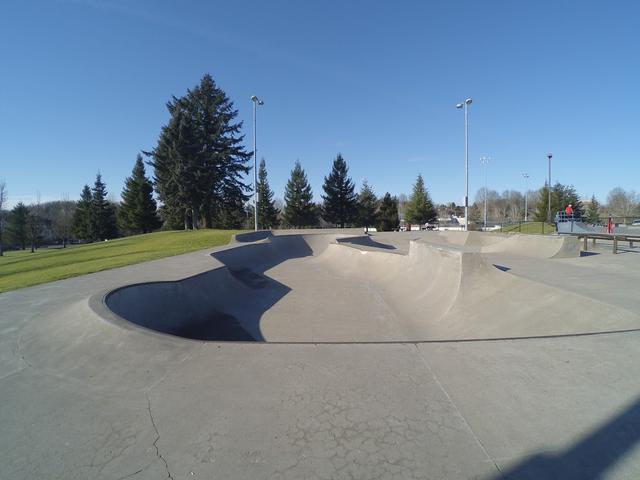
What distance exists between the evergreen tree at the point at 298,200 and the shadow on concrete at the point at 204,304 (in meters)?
38.6

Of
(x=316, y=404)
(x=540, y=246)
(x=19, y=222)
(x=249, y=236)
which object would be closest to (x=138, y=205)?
(x=19, y=222)

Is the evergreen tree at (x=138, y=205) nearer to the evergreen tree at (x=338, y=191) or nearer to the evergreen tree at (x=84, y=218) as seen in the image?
the evergreen tree at (x=84, y=218)

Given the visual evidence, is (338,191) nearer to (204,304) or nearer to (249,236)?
(249,236)

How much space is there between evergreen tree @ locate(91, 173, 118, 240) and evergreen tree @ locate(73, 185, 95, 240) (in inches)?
24.2

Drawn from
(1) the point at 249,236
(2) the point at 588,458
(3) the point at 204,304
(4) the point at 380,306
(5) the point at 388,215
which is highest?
(5) the point at 388,215

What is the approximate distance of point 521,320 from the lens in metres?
5.94

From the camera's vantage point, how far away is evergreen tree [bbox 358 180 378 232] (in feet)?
177

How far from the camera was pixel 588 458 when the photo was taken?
6.89 feet

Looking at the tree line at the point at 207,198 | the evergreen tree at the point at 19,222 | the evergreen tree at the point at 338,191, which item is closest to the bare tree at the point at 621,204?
the tree line at the point at 207,198

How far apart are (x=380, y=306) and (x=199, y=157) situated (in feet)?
114

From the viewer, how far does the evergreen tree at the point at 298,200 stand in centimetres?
5156

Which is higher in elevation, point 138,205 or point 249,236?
point 138,205

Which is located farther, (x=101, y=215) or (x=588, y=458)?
(x=101, y=215)

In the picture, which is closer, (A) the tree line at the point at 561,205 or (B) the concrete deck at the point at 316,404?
(B) the concrete deck at the point at 316,404
